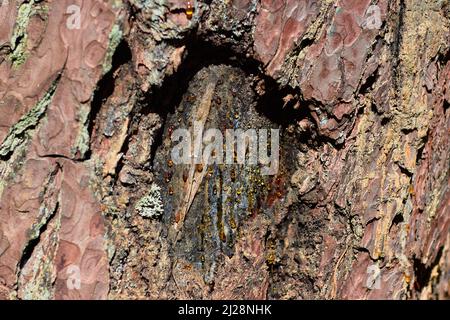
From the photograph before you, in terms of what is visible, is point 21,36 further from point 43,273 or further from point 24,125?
point 43,273

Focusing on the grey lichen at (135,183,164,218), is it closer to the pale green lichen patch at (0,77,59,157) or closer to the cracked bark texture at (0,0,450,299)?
the cracked bark texture at (0,0,450,299)

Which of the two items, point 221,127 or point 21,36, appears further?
point 221,127

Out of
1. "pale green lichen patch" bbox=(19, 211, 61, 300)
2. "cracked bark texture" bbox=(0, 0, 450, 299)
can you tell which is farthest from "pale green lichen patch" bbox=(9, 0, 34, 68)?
"pale green lichen patch" bbox=(19, 211, 61, 300)

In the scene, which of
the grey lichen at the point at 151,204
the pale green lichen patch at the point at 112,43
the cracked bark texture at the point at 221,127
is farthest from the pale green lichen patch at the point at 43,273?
the pale green lichen patch at the point at 112,43

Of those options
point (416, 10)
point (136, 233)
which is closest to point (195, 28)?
point (136, 233)

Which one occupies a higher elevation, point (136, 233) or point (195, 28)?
point (195, 28)

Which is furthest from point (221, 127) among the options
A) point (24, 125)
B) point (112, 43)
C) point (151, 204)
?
point (24, 125)

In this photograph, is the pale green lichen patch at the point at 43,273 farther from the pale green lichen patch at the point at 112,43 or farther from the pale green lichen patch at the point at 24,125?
the pale green lichen patch at the point at 112,43
